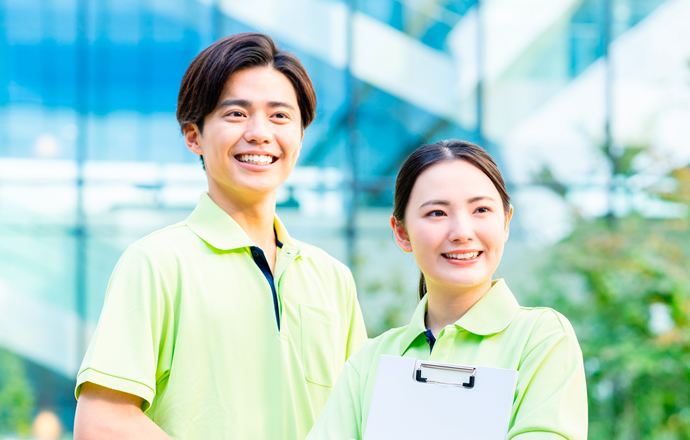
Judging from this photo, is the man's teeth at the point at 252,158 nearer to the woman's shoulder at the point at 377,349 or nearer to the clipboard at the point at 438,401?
the woman's shoulder at the point at 377,349

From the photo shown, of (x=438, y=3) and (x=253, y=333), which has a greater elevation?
(x=438, y=3)

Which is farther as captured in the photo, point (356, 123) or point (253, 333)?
point (356, 123)

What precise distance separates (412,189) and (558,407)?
0.60 m

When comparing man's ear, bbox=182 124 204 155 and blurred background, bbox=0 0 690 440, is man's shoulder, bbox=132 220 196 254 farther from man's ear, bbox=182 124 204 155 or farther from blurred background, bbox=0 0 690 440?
blurred background, bbox=0 0 690 440

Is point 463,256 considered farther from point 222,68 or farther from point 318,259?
point 222,68

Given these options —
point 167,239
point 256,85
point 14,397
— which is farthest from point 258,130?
point 14,397

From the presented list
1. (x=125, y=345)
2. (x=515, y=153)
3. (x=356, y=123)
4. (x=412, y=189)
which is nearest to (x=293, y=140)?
(x=412, y=189)

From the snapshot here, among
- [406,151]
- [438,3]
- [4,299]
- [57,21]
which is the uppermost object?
[438,3]

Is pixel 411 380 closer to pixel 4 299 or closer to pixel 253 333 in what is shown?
pixel 253 333

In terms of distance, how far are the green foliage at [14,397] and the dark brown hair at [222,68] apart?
17.2ft

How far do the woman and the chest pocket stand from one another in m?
0.26

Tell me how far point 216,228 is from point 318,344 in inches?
17.3

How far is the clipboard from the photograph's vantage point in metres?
1.27

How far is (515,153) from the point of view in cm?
664
